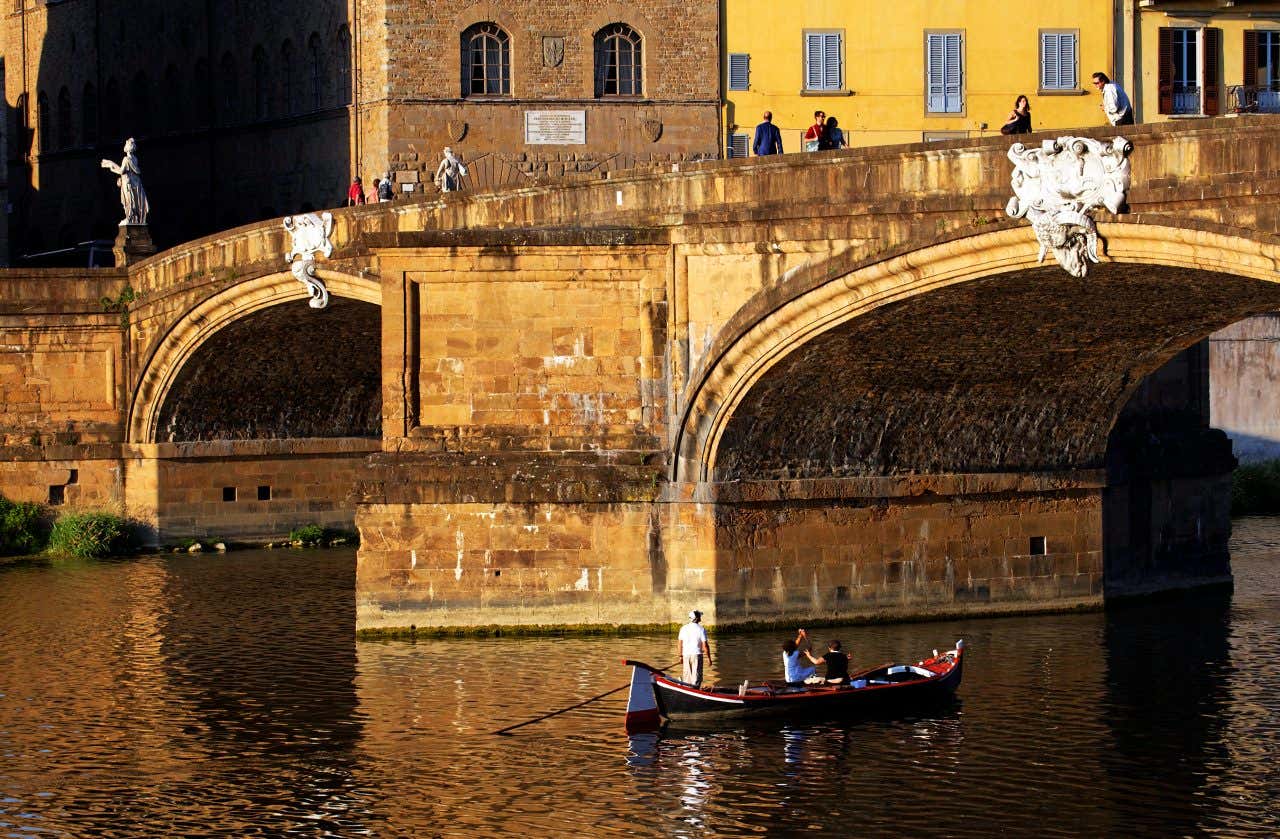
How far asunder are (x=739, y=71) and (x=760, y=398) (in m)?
19.0

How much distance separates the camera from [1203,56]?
4516cm

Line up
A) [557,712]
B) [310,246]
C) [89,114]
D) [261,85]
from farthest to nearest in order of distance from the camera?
[89,114] < [261,85] < [310,246] < [557,712]

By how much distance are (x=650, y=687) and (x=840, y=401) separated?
6.55 m

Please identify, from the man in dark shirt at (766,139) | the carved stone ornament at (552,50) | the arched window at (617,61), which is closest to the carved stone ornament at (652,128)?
the arched window at (617,61)

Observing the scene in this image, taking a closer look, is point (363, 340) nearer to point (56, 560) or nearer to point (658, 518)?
point (56, 560)

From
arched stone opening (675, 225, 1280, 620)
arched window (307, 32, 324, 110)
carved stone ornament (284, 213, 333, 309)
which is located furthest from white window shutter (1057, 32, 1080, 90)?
carved stone ornament (284, 213, 333, 309)

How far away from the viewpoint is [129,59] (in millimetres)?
57312

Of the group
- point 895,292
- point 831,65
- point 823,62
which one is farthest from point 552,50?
point 895,292

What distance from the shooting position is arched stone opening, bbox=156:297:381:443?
38656 mm

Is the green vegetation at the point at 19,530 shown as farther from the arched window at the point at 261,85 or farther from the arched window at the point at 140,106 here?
the arched window at the point at 140,106

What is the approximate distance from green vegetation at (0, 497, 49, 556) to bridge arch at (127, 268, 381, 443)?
6.52 feet

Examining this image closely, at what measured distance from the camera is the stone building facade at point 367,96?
46.2 meters

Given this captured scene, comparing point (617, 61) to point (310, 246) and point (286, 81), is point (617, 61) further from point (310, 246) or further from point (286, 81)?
point (310, 246)

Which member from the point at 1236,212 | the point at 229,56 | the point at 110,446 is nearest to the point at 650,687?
the point at 1236,212
